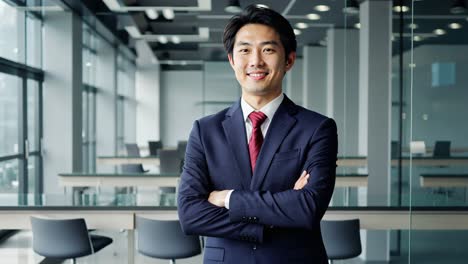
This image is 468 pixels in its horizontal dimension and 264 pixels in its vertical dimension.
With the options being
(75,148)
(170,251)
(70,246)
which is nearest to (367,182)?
(170,251)

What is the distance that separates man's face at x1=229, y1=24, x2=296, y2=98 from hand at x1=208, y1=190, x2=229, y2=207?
12.2 inches

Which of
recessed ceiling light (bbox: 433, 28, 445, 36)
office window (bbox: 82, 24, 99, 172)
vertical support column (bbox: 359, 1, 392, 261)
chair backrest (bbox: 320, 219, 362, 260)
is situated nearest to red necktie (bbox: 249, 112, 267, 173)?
recessed ceiling light (bbox: 433, 28, 445, 36)

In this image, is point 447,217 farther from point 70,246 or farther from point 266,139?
point 70,246

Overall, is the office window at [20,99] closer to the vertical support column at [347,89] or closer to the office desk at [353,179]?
the office desk at [353,179]

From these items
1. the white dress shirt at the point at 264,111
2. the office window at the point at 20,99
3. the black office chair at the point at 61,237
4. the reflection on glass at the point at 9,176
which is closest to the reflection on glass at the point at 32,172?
the office window at the point at 20,99

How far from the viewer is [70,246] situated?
379cm

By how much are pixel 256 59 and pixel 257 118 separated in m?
0.18

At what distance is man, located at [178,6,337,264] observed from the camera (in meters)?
1.51

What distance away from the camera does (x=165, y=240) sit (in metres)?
3.75

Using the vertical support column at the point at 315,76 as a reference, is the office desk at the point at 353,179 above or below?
below

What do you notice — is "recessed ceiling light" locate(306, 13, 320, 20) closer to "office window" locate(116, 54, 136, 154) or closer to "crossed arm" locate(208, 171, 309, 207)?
"office window" locate(116, 54, 136, 154)

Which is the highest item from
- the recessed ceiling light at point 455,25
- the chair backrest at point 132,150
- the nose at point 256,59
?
the recessed ceiling light at point 455,25

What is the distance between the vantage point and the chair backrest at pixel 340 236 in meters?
3.67

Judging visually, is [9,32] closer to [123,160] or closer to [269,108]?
[123,160]
